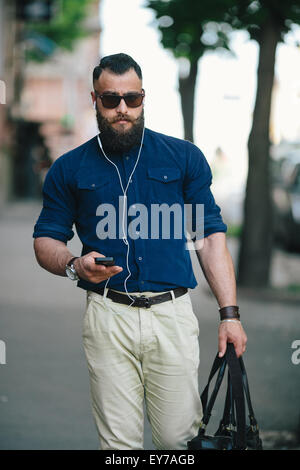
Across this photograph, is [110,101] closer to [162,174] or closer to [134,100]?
[134,100]

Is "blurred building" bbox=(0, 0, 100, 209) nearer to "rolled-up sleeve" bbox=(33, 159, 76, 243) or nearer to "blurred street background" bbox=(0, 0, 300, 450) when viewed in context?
"blurred street background" bbox=(0, 0, 300, 450)

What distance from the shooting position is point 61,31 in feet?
108

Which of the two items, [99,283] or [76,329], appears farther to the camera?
[76,329]

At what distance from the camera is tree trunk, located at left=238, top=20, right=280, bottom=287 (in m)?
11.2

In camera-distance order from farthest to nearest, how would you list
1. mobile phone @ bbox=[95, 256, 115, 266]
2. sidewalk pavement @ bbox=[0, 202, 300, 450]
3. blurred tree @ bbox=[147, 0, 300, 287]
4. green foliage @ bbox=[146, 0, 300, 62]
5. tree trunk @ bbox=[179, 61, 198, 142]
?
tree trunk @ bbox=[179, 61, 198, 142]
blurred tree @ bbox=[147, 0, 300, 287]
green foliage @ bbox=[146, 0, 300, 62]
sidewalk pavement @ bbox=[0, 202, 300, 450]
mobile phone @ bbox=[95, 256, 115, 266]

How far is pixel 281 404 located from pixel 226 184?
22185 millimetres

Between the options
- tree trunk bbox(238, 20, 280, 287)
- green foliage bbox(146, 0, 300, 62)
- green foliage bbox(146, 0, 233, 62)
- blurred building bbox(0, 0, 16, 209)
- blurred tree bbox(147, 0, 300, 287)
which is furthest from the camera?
blurred building bbox(0, 0, 16, 209)

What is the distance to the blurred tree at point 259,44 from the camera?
10430mm

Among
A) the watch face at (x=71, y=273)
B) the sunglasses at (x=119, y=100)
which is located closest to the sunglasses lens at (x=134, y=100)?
the sunglasses at (x=119, y=100)

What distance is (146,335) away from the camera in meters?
3.29

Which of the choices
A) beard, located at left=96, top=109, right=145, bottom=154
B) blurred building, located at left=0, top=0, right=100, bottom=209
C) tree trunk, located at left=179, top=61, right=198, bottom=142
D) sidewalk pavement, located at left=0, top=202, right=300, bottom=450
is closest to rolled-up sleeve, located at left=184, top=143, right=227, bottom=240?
beard, located at left=96, top=109, right=145, bottom=154

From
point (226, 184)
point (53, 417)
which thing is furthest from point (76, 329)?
point (226, 184)

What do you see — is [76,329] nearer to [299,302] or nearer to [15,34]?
[299,302]

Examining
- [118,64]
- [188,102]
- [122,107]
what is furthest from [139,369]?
[188,102]
